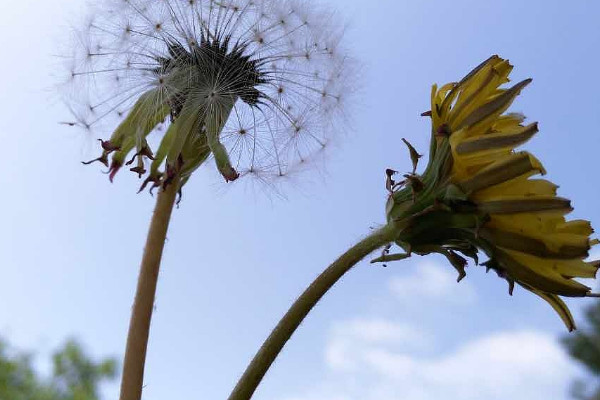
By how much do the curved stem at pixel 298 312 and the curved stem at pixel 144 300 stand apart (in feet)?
0.76

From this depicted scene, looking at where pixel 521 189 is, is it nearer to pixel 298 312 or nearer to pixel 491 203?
pixel 491 203

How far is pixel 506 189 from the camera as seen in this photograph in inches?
51.2

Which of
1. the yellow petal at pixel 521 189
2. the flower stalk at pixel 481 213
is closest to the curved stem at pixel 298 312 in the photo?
the flower stalk at pixel 481 213

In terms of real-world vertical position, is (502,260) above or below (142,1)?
below

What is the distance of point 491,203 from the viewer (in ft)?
4.27

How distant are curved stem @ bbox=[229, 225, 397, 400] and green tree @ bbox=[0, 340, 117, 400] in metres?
9.16

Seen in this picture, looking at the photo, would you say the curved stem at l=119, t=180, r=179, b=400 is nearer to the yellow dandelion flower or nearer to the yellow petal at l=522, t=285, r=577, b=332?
the yellow dandelion flower

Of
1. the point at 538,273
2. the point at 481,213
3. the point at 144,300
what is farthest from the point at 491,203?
the point at 144,300

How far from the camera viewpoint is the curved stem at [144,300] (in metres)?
1.37

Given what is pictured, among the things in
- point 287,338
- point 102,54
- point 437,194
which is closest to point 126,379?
point 287,338

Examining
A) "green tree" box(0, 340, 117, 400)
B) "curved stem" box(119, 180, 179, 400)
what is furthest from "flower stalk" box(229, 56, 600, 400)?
"green tree" box(0, 340, 117, 400)

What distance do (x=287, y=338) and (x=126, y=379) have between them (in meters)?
0.32

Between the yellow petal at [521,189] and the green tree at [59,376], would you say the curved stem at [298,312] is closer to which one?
the yellow petal at [521,189]

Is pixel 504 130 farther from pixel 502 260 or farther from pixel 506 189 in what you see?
pixel 502 260
